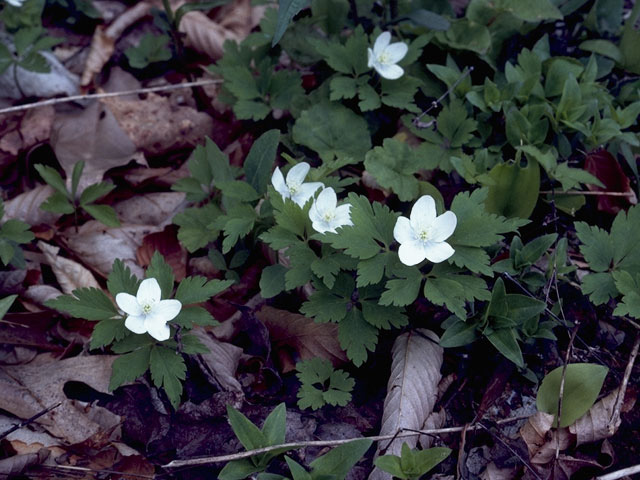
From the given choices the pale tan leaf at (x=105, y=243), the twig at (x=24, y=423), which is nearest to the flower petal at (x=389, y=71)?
the pale tan leaf at (x=105, y=243)

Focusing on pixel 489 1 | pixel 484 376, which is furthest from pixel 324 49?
pixel 484 376

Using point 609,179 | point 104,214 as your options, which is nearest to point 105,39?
point 104,214

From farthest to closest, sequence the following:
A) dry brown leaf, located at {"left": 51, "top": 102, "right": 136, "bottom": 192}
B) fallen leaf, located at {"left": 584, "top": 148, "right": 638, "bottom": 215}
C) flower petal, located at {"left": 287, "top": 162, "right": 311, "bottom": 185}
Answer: dry brown leaf, located at {"left": 51, "top": 102, "right": 136, "bottom": 192}, fallen leaf, located at {"left": 584, "top": 148, "right": 638, "bottom": 215}, flower petal, located at {"left": 287, "top": 162, "right": 311, "bottom": 185}

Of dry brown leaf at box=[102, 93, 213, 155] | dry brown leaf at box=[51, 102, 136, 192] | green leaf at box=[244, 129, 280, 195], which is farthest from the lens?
dry brown leaf at box=[102, 93, 213, 155]

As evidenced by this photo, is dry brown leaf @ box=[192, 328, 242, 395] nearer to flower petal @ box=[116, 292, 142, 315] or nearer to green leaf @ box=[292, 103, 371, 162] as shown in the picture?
flower petal @ box=[116, 292, 142, 315]

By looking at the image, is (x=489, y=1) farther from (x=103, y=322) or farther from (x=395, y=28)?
(x=103, y=322)

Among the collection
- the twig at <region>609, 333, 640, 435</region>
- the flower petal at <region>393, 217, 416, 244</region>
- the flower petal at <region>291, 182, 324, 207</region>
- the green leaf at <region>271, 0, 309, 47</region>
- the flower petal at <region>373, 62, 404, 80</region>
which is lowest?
the twig at <region>609, 333, 640, 435</region>

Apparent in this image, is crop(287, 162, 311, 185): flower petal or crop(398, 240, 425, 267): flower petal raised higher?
crop(287, 162, 311, 185): flower petal

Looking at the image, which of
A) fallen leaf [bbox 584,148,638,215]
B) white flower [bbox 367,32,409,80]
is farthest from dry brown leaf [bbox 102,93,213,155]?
fallen leaf [bbox 584,148,638,215]
